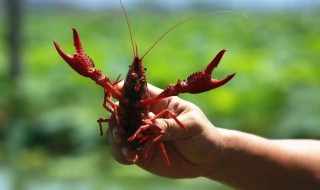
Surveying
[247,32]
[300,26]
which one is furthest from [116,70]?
[300,26]

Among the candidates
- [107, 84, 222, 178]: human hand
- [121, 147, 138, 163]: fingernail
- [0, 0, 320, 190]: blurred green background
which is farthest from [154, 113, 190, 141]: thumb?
[0, 0, 320, 190]: blurred green background

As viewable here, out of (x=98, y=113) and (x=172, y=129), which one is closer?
(x=172, y=129)

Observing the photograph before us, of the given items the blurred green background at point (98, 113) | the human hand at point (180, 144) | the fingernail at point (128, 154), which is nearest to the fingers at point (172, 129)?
the human hand at point (180, 144)

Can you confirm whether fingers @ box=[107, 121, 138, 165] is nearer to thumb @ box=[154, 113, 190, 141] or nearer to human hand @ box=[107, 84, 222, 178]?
human hand @ box=[107, 84, 222, 178]

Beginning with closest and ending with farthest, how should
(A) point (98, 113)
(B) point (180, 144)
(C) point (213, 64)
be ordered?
(C) point (213, 64) < (B) point (180, 144) < (A) point (98, 113)

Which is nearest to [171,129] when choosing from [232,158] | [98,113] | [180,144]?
[180,144]

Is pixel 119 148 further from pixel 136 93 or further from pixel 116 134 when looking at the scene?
pixel 136 93

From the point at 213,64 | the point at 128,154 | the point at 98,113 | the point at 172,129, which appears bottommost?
the point at 98,113
